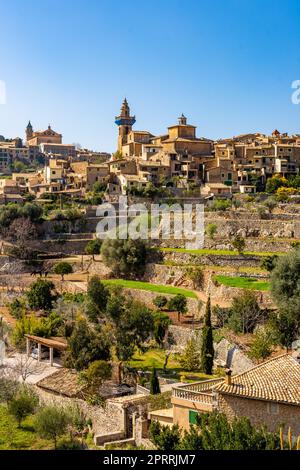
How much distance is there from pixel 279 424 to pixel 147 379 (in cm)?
1009

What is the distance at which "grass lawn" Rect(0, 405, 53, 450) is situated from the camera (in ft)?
68.9

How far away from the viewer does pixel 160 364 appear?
2869cm

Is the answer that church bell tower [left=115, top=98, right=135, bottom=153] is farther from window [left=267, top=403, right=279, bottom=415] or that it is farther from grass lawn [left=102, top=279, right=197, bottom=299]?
window [left=267, top=403, right=279, bottom=415]

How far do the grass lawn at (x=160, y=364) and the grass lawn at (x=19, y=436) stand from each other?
19.8ft

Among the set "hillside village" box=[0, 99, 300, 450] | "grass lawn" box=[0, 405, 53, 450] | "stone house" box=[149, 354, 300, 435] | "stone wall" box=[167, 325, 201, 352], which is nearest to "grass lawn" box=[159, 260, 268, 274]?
"hillside village" box=[0, 99, 300, 450]

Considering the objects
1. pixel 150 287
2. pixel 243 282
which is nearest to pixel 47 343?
pixel 150 287

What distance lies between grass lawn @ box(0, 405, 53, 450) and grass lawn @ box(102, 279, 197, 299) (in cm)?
1489

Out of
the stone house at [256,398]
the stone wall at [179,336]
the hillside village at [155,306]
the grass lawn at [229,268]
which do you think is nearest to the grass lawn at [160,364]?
the hillside village at [155,306]

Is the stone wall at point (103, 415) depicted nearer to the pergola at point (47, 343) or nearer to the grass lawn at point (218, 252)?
the pergola at point (47, 343)

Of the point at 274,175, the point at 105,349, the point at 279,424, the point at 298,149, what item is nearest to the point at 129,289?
the point at 105,349

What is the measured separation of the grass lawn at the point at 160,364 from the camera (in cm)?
2635

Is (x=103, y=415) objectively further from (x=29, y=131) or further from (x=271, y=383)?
(x=29, y=131)

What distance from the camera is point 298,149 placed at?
219 feet
